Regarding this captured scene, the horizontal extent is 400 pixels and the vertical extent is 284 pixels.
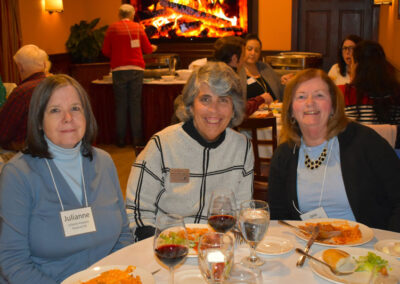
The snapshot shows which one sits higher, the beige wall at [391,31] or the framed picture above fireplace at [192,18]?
the framed picture above fireplace at [192,18]

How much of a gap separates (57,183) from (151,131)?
196 inches

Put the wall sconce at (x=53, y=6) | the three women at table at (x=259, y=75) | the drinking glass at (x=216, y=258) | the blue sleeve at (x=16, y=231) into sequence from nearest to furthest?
the drinking glass at (x=216, y=258)
the blue sleeve at (x=16, y=231)
the three women at table at (x=259, y=75)
the wall sconce at (x=53, y=6)

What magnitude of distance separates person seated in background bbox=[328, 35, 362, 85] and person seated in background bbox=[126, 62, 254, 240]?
3312 mm

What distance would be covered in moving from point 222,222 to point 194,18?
7.96m

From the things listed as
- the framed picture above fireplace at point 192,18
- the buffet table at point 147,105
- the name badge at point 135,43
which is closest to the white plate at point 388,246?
the buffet table at point 147,105

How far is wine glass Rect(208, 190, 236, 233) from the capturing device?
1541 millimetres

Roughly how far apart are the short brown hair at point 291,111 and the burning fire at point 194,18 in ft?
21.4

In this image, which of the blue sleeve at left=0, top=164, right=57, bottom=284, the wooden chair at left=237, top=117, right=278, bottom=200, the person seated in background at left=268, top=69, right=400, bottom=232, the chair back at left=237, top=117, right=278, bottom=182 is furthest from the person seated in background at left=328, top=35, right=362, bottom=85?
the blue sleeve at left=0, top=164, right=57, bottom=284

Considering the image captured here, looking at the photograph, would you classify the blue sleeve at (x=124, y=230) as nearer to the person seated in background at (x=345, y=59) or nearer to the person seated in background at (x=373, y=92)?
the person seated in background at (x=373, y=92)

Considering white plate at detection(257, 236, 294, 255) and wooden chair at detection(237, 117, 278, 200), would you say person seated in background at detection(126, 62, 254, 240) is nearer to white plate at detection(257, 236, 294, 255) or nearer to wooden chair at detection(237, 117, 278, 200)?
white plate at detection(257, 236, 294, 255)

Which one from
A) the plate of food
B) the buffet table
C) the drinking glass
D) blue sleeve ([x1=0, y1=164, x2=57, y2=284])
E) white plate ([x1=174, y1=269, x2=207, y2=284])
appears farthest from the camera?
the buffet table

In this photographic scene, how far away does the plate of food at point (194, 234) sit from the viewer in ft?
4.99

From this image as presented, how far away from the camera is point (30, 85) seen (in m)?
3.83

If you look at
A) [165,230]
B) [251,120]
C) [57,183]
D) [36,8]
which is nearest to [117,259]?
[165,230]
